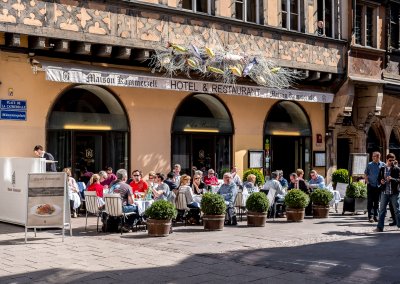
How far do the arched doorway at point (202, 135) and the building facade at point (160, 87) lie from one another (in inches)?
1.4

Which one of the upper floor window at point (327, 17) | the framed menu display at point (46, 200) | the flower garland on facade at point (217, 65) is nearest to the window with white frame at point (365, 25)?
the upper floor window at point (327, 17)

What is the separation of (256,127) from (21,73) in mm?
8500

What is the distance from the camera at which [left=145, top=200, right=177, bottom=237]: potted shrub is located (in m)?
11.9

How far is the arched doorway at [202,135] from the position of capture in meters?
18.9

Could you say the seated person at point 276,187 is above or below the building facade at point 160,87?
below

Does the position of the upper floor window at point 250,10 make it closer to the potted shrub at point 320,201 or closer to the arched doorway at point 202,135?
the arched doorway at point 202,135

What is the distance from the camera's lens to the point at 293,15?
21.2 m

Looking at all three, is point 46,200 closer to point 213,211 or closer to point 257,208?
point 213,211

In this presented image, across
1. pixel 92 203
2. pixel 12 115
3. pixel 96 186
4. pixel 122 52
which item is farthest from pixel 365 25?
pixel 92 203

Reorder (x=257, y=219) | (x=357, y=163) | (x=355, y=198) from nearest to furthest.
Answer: (x=257, y=219) < (x=355, y=198) < (x=357, y=163)

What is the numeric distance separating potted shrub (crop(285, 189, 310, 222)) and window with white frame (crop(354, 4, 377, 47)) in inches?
394

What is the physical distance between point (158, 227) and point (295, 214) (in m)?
4.17

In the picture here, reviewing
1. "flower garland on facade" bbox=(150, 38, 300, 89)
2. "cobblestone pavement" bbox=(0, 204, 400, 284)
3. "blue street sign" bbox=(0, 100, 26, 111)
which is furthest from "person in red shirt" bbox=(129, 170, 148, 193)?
"flower garland on facade" bbox=(150, 38, 300, 89)

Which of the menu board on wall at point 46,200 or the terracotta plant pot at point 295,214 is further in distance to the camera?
the terracotta plant pot at point 295,214
